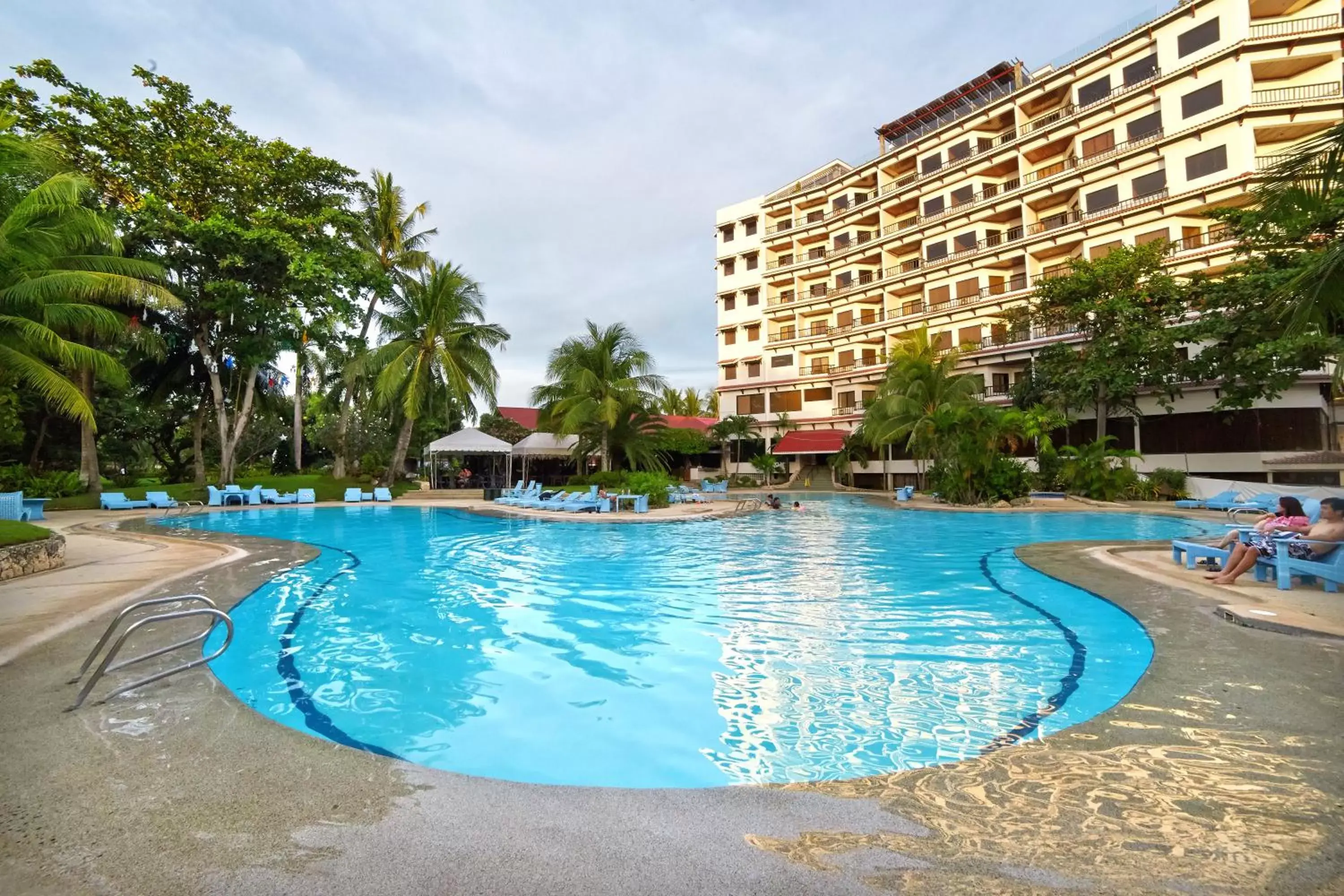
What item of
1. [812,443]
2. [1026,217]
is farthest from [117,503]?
[1026,217]

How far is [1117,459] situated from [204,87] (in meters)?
37.5

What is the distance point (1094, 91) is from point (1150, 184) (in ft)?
18.9

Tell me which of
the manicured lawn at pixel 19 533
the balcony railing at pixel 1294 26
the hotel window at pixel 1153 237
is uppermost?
the balcony railing at pixel 1294 26

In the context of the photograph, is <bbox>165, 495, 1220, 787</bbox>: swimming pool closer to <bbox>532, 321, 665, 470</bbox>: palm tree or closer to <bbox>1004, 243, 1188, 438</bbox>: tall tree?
<bbox>532, 321, 665, 470</bbox>: palm tree

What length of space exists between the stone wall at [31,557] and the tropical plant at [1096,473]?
2668 centimetres

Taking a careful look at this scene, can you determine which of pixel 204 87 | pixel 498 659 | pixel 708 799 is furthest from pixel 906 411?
pixel 204 87

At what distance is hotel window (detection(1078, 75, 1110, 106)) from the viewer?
27.8 m

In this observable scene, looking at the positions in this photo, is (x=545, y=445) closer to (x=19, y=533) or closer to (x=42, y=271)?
(x=42, y=271)

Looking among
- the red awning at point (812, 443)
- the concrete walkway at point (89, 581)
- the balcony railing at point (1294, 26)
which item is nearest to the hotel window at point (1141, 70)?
the balcony railing at point (1294, 26)

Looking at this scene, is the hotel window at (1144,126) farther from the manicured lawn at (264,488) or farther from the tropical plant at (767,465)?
the manicured lawn at (264,488)

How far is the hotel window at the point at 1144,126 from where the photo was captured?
2586 cm

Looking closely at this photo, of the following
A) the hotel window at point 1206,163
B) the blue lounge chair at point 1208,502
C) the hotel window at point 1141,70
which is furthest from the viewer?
the hotel window at point 1141,70

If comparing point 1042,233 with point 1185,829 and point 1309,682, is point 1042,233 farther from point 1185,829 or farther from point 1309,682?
point 1185,829

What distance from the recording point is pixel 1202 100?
24297mm
